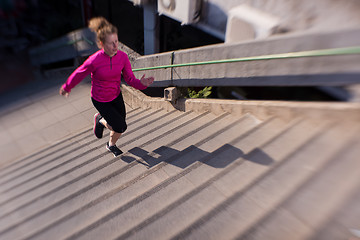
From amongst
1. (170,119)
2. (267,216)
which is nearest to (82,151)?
(170,119)

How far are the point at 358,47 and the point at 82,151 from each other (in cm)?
410

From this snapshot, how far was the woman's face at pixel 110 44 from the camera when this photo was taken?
2875mm

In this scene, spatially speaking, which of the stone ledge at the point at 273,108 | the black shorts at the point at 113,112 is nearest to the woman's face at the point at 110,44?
the black shorts at the point at 113,112

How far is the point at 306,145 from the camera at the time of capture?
101 inches

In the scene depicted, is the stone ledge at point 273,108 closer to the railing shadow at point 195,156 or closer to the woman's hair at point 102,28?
the railing shadow at point 195,156

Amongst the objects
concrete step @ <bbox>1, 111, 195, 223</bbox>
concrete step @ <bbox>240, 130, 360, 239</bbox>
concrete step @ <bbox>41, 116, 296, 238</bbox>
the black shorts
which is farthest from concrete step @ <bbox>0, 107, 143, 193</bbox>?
concrete step @ <bbox>240, 130, 360, 239</bbox>

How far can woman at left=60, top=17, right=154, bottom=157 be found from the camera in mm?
2895

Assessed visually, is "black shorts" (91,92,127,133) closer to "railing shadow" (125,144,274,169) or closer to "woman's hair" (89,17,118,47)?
"railing shadow" (125,144,274,169)

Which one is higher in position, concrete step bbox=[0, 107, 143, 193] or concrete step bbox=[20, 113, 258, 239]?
concrete step bbox=[20, 113, 258, 239]

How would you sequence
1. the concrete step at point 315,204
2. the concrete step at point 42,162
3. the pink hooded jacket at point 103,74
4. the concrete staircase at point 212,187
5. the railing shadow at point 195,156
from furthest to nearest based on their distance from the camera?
the concrete step at point 42,162, the pink hooded jacket at point 103,74, the railing shadow at point 195,156, the concrete staircase at point 212,187, the concrete step at point 315,204

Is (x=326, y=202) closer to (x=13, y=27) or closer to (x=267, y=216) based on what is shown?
(x=267, y=216)

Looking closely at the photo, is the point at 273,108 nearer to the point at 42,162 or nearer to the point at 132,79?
the point at 132,79

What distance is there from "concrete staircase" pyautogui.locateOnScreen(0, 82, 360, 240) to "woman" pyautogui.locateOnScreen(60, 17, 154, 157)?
0.67m

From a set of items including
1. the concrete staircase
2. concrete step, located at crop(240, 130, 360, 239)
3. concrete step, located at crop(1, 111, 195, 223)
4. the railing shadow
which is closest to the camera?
concrete step, located at crop(240, 130, 360, 239)
